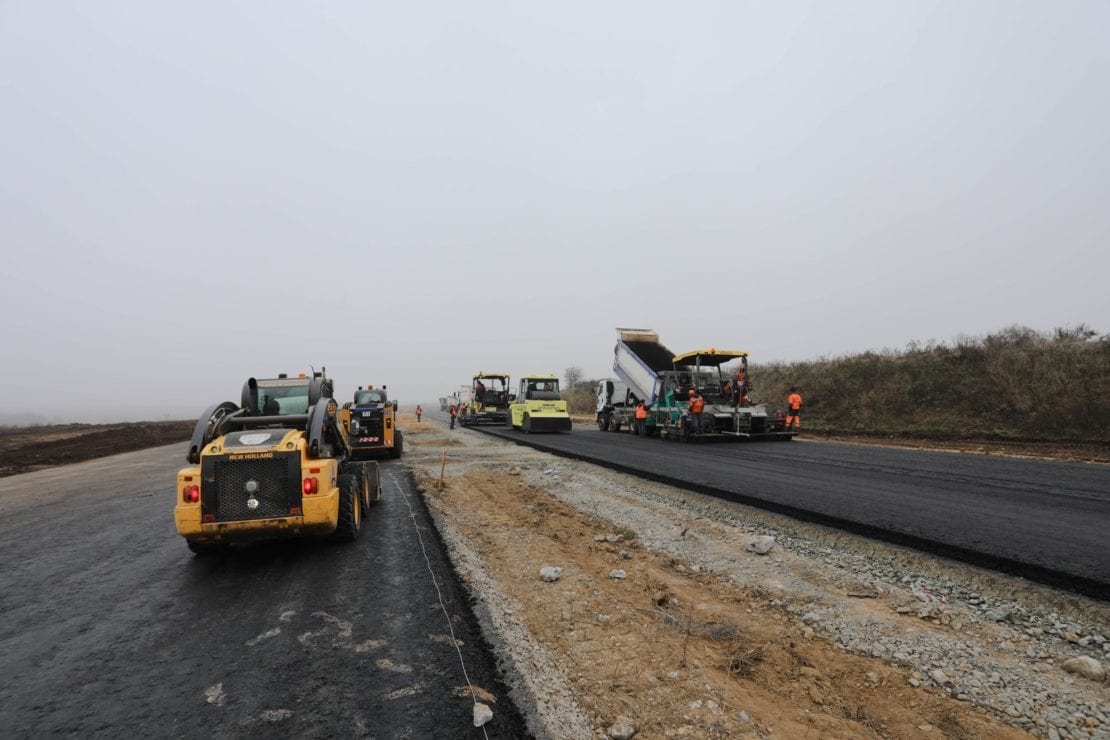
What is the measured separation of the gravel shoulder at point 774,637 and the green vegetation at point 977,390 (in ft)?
48.9

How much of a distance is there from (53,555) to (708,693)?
7.40 m

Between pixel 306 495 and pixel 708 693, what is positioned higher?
pixel 306 495

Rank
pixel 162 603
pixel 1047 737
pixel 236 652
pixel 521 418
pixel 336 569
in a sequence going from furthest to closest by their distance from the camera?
1. pixel 521 418
2. pixel 336 569
3. pixel 162 603
4. pixel 236 652
5. pixel 1047 737

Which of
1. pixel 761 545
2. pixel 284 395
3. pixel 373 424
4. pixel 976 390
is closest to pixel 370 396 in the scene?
pixel 373 424

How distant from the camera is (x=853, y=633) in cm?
356

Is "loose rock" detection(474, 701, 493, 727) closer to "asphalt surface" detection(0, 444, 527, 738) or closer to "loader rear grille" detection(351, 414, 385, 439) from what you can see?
"asphalt surface" detection(0, 444, 527, 738)

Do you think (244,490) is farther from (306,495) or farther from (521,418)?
(521,418)

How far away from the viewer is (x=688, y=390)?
17.6m

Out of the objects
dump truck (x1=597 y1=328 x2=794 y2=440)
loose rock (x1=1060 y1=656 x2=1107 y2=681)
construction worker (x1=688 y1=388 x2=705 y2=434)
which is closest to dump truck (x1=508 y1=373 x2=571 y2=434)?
dump truck (x1=597 y1=328 x2=794 y2=440)

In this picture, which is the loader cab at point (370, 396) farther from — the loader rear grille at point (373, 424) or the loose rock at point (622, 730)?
the loose rock at point (622, 730)

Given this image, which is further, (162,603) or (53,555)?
(53,555)

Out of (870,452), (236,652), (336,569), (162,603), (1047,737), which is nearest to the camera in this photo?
(1047,737)

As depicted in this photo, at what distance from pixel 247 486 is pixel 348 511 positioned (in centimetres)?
112

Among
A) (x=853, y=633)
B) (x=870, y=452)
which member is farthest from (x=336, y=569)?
(x=870, y=452)
